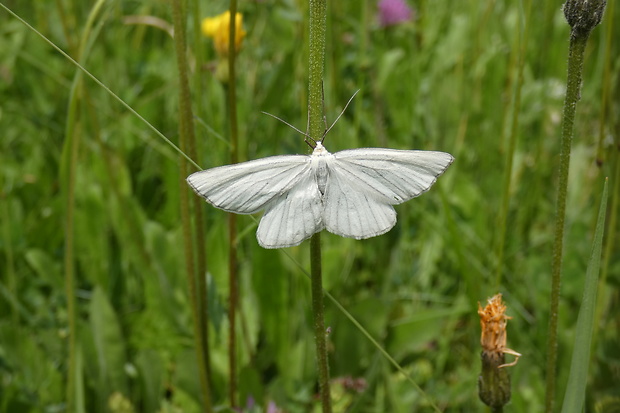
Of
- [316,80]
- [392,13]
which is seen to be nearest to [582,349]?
[316,80]

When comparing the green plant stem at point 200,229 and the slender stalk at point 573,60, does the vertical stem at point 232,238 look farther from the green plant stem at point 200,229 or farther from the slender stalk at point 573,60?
the slender stalk at point 573,60

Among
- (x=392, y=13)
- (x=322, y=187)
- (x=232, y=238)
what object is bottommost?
(x=232, y=238)

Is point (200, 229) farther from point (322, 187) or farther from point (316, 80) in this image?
point (316, 80)

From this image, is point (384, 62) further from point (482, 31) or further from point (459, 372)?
point (459, 372)

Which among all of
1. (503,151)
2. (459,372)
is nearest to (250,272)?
(459,372)

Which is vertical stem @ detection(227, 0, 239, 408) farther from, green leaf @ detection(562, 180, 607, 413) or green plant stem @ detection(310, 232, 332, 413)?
green leaf @ detection(562, 180, 607, 413)
